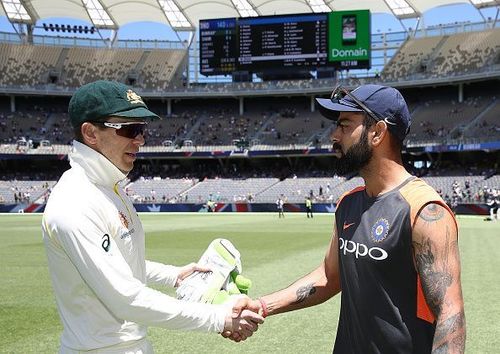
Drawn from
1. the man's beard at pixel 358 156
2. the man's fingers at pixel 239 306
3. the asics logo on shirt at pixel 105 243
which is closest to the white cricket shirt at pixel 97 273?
the asics logo on shirt at pixel 105 243

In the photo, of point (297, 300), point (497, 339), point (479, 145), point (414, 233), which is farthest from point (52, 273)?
point (479, 145)

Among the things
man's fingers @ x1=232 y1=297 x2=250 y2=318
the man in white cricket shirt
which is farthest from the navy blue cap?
man's fingers @ x1=232 y1=297 x2=250 y2=318

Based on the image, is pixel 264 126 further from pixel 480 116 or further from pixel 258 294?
pixel 258 294

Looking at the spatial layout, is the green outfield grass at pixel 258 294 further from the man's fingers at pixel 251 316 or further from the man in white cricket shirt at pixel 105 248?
the man in white cricket shirt at pixel 105 248

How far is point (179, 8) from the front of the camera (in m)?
63.9

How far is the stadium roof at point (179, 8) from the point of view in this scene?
2413 inches

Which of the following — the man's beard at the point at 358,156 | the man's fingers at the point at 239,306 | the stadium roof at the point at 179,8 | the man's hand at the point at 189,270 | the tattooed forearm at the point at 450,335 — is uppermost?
the stadium roof at the point at 179,8

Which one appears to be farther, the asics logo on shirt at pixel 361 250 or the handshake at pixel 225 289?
the handshake at pixel 225 289

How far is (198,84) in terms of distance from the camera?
72312 mm

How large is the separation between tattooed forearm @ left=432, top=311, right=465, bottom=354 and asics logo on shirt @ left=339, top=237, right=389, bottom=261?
1.43ft

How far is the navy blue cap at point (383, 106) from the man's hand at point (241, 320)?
1.30 meters

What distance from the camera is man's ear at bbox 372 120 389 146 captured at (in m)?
3.27

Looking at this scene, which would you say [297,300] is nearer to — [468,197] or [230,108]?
[468,197]

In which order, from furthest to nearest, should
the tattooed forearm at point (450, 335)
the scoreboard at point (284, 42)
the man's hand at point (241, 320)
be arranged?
the scoreboard at point (284, 42) < the man's hand at point (241, 320) < the tattooed forearm at point (450, 335)
